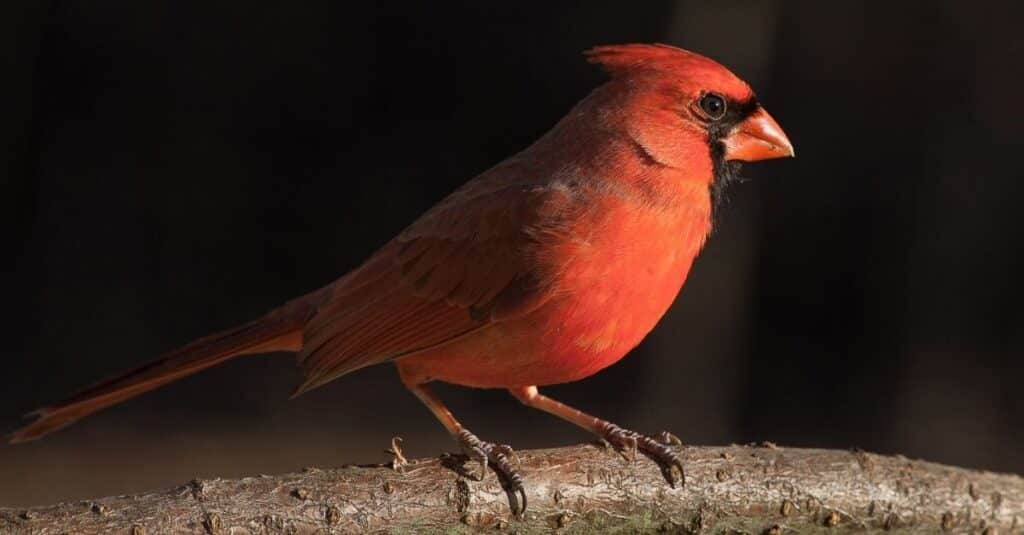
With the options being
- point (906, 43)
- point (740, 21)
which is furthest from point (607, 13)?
point (906, 43)

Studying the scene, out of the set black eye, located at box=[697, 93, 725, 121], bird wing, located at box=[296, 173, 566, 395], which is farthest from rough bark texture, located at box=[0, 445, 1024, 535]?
black eye, located at box=[697, 93, 725, 121]

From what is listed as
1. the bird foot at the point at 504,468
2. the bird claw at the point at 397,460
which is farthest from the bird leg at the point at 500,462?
the bird claw at the point at 397,460

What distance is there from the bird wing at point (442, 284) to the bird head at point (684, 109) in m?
0.25

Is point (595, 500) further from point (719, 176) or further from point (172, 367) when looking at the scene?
point (172, 367)

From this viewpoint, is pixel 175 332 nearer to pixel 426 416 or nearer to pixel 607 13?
pixel 426 416

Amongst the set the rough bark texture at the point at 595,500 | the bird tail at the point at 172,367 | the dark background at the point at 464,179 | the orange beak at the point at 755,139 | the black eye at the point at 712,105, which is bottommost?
the rough bark texture at the point at 595,500

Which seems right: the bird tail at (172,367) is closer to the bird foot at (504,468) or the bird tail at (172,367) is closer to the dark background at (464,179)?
the bird foot at (504,468)

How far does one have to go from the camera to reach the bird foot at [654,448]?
113 inches

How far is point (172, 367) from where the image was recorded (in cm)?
323

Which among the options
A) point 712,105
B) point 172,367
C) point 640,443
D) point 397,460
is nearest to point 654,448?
point 640,443

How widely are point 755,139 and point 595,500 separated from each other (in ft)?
3.00

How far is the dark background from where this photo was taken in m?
6.55

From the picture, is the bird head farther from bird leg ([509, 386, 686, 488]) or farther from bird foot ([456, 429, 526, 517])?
bird foot ([456, 429, 526, 517])

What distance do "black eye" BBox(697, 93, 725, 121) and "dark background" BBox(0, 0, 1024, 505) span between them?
10.8ft
